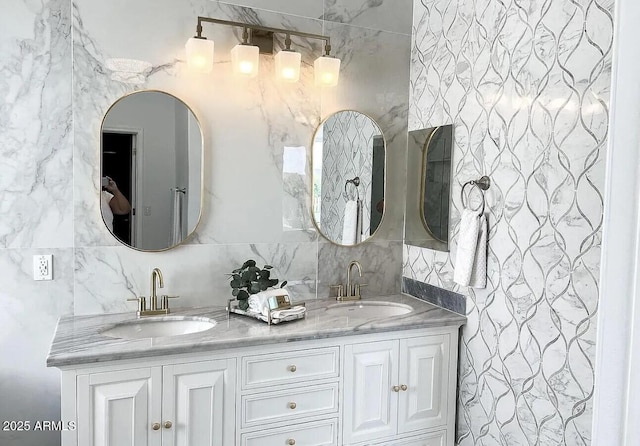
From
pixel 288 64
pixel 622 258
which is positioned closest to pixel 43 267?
pixel 288 64

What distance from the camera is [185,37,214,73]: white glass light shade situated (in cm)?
235

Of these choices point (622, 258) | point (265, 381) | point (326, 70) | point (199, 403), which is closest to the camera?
point (622, 258)

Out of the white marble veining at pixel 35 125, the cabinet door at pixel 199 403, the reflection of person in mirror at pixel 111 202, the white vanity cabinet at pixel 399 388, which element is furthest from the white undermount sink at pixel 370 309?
the white marble veining at pixel 35 125

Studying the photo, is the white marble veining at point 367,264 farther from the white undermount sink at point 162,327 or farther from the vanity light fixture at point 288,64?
the vanity light fixture at point 288,64

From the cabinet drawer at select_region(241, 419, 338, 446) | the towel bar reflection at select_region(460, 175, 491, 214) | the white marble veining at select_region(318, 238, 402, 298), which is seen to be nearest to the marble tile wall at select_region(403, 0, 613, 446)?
the towel bar reflection at select_region(460, 175, 491, 214)

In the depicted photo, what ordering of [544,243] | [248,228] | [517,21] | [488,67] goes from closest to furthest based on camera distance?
[544,243] < [517,21] < [488,67] < [248,228]

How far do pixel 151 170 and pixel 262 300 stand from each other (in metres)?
0.81

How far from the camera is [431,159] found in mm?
2766

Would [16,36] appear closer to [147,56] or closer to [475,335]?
[147,56]

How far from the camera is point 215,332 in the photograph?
6.86 ft

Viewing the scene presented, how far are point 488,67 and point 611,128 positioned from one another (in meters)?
1.94

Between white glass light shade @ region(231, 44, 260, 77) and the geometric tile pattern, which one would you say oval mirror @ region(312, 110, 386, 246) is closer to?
the geometric tile pattern

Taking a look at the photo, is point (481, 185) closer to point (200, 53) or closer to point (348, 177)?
point (348, 177)

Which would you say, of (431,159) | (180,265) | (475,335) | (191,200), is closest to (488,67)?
(431,159)
